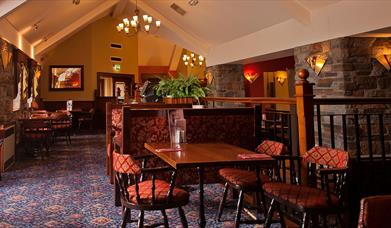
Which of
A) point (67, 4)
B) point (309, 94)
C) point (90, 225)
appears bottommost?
point (90, 225)

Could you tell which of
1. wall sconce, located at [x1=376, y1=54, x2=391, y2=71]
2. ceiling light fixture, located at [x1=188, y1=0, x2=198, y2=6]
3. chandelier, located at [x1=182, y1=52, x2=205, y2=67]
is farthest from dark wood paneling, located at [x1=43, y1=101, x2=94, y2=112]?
wall sconce, located at [x1=376, y1=54, x2=391, y2=71]

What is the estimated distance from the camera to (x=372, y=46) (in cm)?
510

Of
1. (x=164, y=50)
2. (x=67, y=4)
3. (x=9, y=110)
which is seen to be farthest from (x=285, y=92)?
(x=9, y=110)

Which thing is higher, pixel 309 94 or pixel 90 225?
pixel 309 94

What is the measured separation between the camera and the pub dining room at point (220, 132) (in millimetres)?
2535

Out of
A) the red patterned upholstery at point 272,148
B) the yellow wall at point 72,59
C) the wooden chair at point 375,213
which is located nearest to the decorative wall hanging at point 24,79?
the yellow wall at point 72,59

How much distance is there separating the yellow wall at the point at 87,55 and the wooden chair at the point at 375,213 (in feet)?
39.3

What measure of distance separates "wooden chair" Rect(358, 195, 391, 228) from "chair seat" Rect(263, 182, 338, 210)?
1.12 metres

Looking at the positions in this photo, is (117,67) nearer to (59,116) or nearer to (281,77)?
(59,116)

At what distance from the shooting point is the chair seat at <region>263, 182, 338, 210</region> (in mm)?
2158

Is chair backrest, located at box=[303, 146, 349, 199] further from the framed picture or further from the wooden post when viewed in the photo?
the framed picture

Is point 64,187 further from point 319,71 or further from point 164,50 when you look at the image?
point 164,50

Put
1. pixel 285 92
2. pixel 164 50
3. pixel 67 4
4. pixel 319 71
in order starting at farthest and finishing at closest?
pixel 164 50 → pixel 285 92 → pixel 67 4 → pixel 319 71

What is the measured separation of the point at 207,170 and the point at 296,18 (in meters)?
3.50
